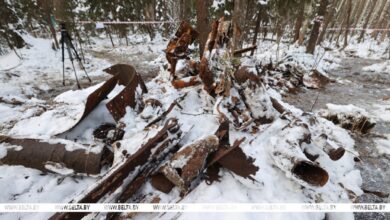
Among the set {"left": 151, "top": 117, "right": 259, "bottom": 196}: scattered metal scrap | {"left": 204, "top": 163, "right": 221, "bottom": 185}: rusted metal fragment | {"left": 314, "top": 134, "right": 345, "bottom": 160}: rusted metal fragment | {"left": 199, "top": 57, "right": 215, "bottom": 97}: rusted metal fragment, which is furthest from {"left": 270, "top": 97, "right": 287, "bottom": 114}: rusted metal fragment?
{"left": 204, "top": 163, "right": 221, "bottom": 185}: rusted metal fragment

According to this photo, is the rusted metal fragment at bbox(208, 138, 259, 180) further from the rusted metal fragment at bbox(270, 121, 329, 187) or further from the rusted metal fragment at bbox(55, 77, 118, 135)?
the rusted metal fragment at bbox(55, 77, 118, 135)

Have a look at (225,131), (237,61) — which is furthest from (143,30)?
(225,131)

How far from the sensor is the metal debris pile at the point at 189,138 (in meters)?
2.24

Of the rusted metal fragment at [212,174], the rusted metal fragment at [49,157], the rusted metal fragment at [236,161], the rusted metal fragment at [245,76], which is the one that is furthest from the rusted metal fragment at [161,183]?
the rusted metal fragment at [245,76]

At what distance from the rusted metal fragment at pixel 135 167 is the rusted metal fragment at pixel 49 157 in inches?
17.4

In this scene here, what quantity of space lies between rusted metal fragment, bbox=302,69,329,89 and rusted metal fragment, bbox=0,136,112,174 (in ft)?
22.3

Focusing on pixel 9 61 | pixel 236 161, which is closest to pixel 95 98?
pixel 236 161

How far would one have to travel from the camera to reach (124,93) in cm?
331

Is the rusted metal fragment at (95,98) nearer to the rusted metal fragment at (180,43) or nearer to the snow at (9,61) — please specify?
the rusted metal fragment at (180,43)

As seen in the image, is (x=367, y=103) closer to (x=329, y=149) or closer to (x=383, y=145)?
(x=383, y=145)

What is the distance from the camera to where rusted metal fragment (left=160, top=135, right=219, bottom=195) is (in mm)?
2189

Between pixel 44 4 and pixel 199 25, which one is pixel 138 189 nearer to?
pixel 199 25

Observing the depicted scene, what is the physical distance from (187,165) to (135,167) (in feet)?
1.88

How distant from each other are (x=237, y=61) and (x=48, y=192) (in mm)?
3528
